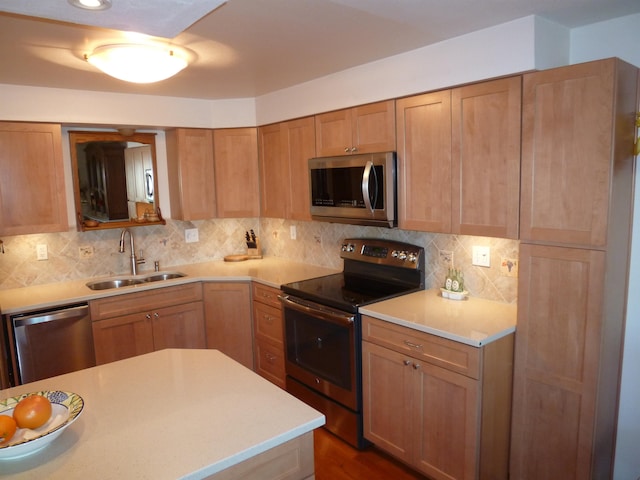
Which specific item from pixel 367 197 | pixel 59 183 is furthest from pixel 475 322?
pixel 59 183

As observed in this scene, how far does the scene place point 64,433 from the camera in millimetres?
1326

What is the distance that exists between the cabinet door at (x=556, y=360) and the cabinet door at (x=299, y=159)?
1727 millimetres

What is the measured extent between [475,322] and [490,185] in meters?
0.68

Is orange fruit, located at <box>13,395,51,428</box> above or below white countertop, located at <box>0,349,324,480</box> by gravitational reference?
above

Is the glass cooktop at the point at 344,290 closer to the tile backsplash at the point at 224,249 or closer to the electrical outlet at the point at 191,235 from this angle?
the tile backsplash at the point at 224,249

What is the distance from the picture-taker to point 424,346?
7.46 ft

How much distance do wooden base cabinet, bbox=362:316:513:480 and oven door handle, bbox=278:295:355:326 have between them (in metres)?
0.13

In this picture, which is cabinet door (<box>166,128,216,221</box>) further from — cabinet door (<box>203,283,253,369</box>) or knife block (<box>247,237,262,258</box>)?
cabinet door (<box>203,283,253,369</box>)

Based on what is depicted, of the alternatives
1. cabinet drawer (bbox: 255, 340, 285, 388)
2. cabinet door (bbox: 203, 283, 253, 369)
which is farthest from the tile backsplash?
cabinet drawer (bbox: 255, 340, 285, 388)

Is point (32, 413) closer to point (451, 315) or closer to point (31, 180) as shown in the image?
point (451, 315)

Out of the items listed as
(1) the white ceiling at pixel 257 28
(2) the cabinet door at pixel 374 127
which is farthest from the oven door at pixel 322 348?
(1) the white ceiling at pixel 257 28

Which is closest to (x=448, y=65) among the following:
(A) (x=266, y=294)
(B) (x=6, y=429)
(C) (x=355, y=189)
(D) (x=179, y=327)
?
(C) (x=355, y=189)

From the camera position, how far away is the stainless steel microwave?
8.84ft

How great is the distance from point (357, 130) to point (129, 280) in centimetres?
220
